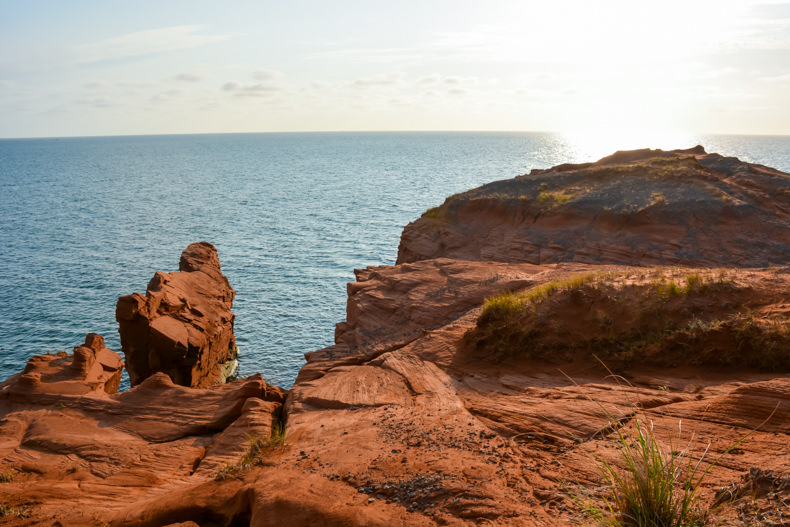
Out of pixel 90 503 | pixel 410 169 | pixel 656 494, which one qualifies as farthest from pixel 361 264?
pixel 410 169

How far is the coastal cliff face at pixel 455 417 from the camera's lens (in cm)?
784

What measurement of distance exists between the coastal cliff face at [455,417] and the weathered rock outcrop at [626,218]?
5519 millimetres

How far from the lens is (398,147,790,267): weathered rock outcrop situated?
22.4m

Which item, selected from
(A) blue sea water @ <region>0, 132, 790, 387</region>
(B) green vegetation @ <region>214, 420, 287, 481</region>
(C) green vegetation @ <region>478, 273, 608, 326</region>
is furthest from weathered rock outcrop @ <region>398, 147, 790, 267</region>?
(B) green vegetation @ <region>214, 420, 287, 481</region>

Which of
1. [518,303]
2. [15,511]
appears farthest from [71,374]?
[518,303]

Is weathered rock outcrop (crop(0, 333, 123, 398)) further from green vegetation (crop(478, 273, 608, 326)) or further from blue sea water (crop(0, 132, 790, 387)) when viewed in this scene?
green vegetation (crop(478, 273, 608, 326))

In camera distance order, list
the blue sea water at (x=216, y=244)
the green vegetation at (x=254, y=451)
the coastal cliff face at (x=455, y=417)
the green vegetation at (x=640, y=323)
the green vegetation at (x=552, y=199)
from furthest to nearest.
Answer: the blue sea water at (x=216, y=244) < the green vegetation at (x=552, y=199) < the green vegetation at (x=640, y=323) < the green vegetation at (x=254, y=451) < the coastal cliff face at (x=455, y=417)

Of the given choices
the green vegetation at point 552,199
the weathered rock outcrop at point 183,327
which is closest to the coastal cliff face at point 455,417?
the weathered rock outcrop at point 183,327

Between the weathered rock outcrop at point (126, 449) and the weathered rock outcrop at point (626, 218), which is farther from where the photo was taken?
the weathered rock outcrop at point (626, 218)

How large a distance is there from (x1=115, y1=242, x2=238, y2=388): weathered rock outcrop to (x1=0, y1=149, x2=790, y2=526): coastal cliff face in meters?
4.41

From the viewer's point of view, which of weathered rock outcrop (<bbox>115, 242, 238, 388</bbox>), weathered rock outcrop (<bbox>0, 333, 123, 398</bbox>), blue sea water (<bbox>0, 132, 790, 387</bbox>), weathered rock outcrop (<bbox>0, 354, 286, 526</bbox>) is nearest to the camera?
weathered rock outcrop (<bbox>0, 354, 286, 526</bbox>)

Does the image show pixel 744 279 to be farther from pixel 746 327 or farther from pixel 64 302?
pixel 64 302

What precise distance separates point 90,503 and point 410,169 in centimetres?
13170

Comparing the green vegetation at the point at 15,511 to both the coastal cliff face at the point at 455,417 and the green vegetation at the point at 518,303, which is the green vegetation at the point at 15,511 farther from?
the green vegetation at the point at 518,303
